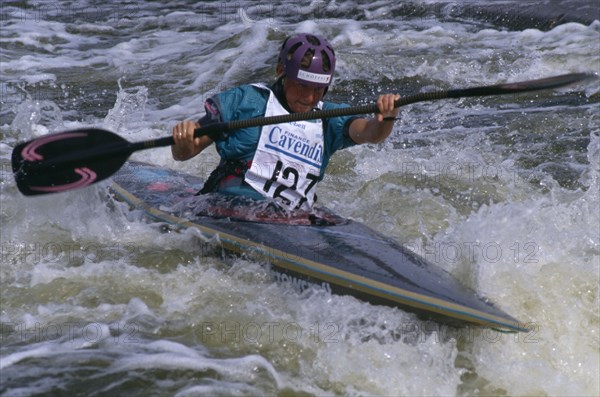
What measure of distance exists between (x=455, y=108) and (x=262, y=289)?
16.2 feet

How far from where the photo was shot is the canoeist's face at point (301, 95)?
4824 millimetres

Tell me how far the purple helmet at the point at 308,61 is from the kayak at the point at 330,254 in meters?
0.77

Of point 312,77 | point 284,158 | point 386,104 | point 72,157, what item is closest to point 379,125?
point 386,104

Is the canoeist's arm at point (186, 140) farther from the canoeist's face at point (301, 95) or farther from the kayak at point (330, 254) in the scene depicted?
the canoeist's face at point (301, 95)

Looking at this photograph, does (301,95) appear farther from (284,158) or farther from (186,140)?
(186,140)

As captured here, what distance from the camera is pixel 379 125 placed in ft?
15.5

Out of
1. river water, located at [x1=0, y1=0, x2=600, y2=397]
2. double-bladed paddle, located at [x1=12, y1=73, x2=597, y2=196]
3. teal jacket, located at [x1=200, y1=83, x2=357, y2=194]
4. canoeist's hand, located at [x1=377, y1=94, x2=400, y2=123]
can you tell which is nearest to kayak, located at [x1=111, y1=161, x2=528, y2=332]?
river water, located at [x1=0, y1=0, x2=600, y2=397]

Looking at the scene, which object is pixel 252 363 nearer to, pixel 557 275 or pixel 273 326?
pixel 273 326

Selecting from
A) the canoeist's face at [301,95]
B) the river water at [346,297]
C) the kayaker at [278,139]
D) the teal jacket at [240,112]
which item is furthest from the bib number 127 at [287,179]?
the river water at [346,297]

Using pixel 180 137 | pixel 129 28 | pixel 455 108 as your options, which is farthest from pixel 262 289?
pixel 129 28

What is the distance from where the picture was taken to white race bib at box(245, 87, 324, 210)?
16.1ft

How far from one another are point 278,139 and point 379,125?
0.61m

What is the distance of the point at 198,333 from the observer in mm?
4211

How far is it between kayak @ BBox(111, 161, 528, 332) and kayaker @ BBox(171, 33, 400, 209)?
11 cm
